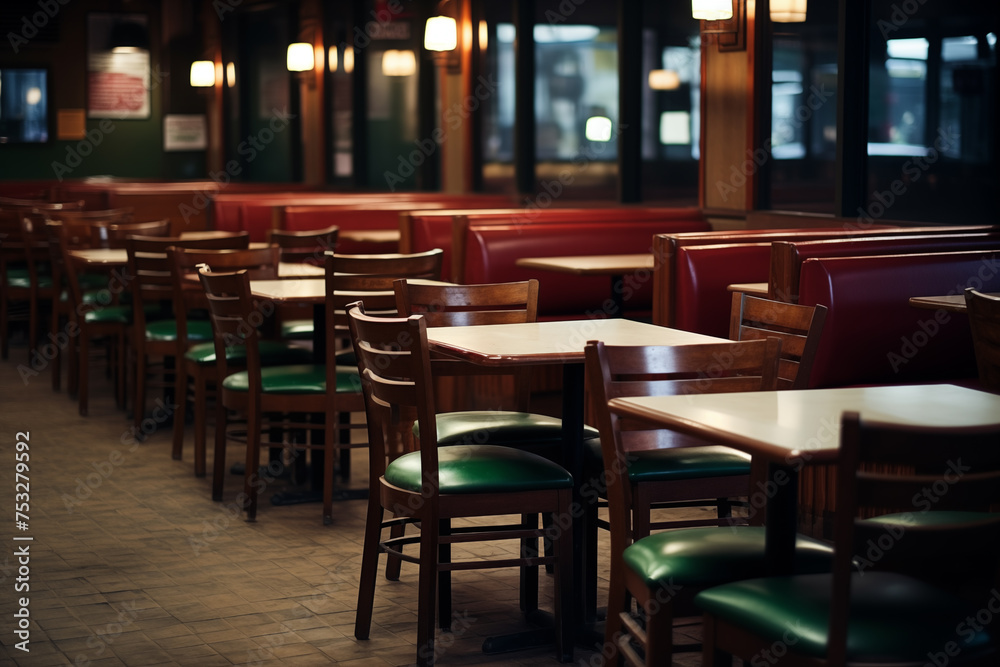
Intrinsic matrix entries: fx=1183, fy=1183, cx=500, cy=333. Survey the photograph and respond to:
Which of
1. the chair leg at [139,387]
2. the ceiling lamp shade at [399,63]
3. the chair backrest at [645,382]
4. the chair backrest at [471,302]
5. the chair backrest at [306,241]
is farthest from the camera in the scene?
the ceiling lamp shade at [399,63]

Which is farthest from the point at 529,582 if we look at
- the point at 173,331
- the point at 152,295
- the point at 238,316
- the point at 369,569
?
the point at 152,295

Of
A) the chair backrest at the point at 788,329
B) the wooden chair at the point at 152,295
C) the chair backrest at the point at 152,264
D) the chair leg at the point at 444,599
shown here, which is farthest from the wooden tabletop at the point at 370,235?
the chair backrest at the point at 788,329

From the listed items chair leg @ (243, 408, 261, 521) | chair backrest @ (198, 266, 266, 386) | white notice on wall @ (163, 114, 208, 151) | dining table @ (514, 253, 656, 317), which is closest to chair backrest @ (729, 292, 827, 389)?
chair backrest @ (198, 266, 266, 386)

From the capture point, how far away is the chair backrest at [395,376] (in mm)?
2943

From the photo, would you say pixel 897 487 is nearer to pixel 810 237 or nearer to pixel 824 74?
pixel 810 237

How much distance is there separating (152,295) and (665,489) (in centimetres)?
410

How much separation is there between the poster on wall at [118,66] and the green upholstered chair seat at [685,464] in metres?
12.9

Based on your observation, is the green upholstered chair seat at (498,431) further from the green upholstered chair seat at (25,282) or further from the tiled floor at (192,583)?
the green upholstered chair seat at (25,282)

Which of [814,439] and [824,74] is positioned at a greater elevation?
[824,74]

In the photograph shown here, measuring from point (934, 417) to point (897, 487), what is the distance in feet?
1.69

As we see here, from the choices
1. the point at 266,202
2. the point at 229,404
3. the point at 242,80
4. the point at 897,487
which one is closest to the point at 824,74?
the point at 229,404

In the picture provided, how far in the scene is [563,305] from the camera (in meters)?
6.60

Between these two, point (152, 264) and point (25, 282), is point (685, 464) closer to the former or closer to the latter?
point (152, 264)

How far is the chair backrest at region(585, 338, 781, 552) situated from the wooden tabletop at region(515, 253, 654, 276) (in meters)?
2.81
